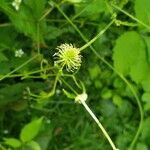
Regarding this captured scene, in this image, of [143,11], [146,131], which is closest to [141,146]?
[146,131]

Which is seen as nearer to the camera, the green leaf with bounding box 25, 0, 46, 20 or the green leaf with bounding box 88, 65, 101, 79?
the green leaf with bounding box 25, 0, 46, 20

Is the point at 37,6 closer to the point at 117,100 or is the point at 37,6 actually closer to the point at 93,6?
the point at 93,6

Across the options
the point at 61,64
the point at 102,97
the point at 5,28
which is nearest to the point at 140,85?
the point at 102,97

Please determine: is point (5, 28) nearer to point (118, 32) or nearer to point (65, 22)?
point (65, 22)

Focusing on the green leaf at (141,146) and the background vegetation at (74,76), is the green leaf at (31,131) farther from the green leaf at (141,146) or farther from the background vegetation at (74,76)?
the green leaf at (141,146)

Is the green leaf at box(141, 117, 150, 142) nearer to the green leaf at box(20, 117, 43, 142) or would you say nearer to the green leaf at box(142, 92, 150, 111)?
the green leaf at box(142, 92, 150, 111)

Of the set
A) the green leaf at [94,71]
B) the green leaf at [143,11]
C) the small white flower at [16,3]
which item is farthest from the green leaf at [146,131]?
the small white flower at [16,3]

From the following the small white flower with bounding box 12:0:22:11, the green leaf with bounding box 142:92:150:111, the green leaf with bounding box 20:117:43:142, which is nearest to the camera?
the small white flower with bounding box 12:0:22:11

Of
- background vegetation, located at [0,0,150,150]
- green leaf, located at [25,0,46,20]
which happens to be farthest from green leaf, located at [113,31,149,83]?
green leaf, located at [25,0,46,20]
